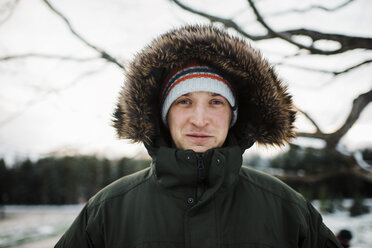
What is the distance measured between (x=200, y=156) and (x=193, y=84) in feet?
1.42

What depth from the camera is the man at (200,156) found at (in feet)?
4.48

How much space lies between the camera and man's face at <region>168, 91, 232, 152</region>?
1499mm

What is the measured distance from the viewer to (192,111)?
155 centimetres

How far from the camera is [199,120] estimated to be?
1486mm

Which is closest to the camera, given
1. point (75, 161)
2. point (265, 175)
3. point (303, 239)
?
point (303, 239)

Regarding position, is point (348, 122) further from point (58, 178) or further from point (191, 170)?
point (58, 178)

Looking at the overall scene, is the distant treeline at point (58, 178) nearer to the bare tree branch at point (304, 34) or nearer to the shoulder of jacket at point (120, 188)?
the bare tree branch at point (304, 34)

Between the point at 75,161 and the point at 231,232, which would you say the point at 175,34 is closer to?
the point at 231,232

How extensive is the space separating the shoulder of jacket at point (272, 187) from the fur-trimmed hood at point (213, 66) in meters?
0.20

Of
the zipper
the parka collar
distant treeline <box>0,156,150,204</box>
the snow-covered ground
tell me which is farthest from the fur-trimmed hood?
distant treeline <box>0,156,150,204</box>

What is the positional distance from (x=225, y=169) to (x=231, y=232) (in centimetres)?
32

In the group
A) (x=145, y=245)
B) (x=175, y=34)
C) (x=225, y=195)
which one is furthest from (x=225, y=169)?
(x=175, y=34)

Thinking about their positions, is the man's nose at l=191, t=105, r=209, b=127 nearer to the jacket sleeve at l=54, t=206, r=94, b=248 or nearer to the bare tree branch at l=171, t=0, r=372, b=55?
the jacket sleeve at l=54, t=206, r=94, b=248

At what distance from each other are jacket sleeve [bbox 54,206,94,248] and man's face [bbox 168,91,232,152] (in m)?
0.70
